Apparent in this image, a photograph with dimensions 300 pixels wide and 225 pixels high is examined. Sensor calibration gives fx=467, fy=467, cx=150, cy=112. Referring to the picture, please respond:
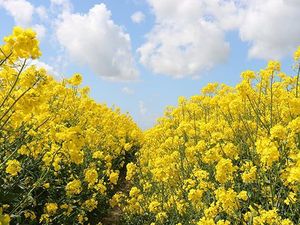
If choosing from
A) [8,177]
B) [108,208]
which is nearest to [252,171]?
[8,177]

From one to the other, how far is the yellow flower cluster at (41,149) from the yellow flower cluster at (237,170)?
771mm

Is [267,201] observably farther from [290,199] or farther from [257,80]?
[257,80]

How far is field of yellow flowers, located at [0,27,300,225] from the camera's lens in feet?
10.9

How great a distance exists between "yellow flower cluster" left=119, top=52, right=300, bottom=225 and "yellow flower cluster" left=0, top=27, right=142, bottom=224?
0.77 meters

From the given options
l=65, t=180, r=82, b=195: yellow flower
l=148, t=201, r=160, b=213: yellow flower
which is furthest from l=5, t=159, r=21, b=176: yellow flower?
l=148, t=201, r=160, b=213: yellow flower

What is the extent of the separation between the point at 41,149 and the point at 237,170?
7.00ft

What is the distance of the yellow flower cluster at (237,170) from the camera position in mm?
3659

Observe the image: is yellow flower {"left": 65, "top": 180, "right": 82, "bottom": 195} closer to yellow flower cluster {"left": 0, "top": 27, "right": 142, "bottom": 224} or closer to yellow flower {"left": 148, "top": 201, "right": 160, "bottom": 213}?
yellow flower cluster {"left": 0, "top": 27, "right": 142, "bottom": 224}

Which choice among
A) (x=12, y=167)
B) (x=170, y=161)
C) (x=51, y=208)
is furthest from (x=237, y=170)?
(x=12, y=167)

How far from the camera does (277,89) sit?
18.2ft

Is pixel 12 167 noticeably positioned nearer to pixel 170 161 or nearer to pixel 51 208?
pixel 51 208

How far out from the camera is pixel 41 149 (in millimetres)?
4902

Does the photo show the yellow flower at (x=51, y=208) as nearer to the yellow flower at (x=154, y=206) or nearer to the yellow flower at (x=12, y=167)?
the yellow flower at (x=12, y=167)

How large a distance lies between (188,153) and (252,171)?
1706mm
